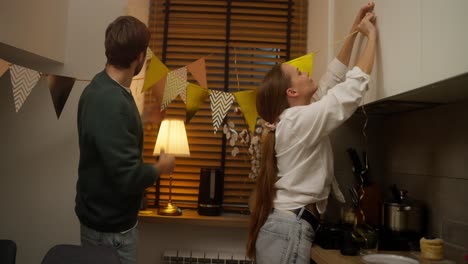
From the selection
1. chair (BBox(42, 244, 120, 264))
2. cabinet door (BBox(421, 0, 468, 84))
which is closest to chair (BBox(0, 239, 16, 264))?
chair (BBox(42, 244, 120, 264))

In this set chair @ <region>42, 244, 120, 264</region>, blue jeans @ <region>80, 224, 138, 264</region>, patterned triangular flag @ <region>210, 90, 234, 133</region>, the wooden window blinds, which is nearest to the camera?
chair @ <region>42, 244, 120, 264</region>

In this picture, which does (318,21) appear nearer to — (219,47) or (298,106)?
(219,47)

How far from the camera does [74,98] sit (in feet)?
6.53

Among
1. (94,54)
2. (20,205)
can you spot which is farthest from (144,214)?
(94,54)

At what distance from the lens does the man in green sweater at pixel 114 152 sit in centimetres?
124

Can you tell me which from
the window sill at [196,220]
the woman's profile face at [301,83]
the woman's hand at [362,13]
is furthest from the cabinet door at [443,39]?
the window sill at [196,220]

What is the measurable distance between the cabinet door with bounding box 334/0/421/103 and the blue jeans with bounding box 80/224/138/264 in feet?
3.29

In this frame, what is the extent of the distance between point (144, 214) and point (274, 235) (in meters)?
0.92

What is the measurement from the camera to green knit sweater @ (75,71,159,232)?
123cm

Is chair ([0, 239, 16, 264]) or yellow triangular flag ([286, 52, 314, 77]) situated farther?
yellow triangular flag ([286, 52, 314, 77])

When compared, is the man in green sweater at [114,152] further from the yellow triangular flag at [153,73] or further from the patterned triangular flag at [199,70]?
the patterned triangular flag at [199,70]

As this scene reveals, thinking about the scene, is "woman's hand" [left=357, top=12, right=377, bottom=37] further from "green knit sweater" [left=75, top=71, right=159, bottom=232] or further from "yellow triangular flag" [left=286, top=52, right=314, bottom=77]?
"green knit sweater" [left=75, top=71, right=159, bottom=232]

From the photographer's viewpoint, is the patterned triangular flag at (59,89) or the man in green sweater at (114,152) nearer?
the man in green sweater at (114,152)

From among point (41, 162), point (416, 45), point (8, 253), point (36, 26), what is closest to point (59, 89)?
point (36, 26)
